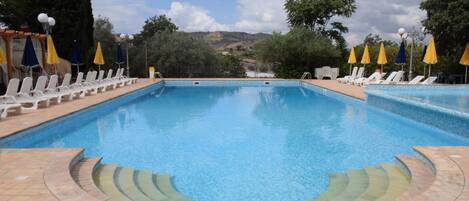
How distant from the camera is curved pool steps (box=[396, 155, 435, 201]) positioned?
373 cm

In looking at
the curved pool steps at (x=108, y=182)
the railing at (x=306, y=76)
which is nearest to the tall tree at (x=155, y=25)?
the railing at (x=306, y=76)

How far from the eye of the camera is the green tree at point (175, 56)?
81.3 feet

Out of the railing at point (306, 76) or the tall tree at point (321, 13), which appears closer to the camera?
the railing at point (306, 76)

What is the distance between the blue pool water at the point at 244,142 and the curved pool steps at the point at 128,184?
62cm

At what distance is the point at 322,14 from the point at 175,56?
380 inches

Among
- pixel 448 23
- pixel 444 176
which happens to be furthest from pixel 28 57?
pixel 448 23

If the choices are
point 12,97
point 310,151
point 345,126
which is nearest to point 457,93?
point 345,126

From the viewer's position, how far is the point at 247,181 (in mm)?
5305

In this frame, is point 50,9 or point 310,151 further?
point 50,9

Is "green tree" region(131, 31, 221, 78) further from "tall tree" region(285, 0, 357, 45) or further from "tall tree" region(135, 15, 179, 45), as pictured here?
"tall tree" region(285, 0, 357, 45)

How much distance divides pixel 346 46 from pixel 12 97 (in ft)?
73.3

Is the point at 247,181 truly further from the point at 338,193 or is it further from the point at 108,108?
the point at 108,108

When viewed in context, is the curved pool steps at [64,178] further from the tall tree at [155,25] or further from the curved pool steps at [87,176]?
the tall tree at [155,25]

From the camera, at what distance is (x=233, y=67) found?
112 feet
